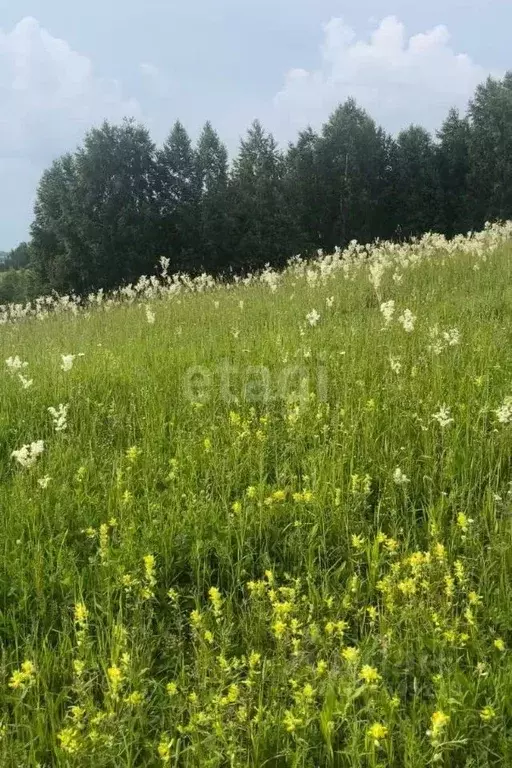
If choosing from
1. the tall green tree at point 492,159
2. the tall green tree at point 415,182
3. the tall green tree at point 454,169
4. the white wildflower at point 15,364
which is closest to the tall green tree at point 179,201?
the tall green tree at point 415,182

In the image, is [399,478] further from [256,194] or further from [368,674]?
[256,194]

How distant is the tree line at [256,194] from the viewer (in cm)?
3020

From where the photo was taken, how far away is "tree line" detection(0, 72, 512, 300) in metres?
30.2

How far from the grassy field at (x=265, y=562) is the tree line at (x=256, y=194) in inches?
974

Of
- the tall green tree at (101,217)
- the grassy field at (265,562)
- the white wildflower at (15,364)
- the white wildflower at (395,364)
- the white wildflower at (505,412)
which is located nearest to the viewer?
the grassy field at (265,562)

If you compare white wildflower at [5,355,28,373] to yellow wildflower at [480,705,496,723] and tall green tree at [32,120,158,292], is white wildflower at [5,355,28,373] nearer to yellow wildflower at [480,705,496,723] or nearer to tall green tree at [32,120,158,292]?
yellow wildflower at [480,705,496,723]

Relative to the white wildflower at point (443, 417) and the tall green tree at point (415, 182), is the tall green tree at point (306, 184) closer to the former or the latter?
the tall green tree at point (415, 182)

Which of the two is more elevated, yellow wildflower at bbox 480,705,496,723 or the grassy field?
the grassy field

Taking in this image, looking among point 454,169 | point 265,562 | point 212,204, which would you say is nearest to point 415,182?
point 454,169

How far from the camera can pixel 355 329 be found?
473cm

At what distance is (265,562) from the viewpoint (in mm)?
2250

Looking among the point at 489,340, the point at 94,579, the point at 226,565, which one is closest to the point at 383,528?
the point at 226,565

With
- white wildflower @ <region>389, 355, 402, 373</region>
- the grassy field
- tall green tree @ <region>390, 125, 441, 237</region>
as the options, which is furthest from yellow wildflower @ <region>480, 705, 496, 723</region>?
tall green tree @ <region>390, 125, 441, 237</region>

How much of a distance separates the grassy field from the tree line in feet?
81.2
